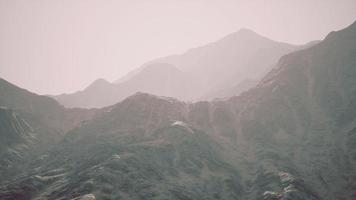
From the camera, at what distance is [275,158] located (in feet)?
604

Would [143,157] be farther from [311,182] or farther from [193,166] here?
[311,182]

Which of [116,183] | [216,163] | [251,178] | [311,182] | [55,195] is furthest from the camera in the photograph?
[216,163]

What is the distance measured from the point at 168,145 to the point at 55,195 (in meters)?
73.7

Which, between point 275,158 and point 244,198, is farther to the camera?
point 275,158

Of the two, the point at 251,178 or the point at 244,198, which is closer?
the point at 244,198

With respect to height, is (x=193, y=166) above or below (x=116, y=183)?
below

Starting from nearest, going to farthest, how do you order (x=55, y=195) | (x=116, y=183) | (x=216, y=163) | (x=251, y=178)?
(x=55, y=195)
(x=116, y=183)
(x=251, y=178)
(x=216, y=163)

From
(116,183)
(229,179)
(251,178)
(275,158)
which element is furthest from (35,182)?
(275,158)

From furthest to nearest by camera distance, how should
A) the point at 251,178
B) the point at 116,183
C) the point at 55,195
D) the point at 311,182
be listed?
the point at 251,178, the point at 311,182, the point at 116,183, the point at 55,195

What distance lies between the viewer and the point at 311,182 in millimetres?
155875

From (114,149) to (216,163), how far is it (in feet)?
185

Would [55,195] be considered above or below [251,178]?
above

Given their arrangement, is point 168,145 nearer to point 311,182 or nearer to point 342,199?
point 311,182

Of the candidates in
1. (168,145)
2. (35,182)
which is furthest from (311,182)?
(35,182)
